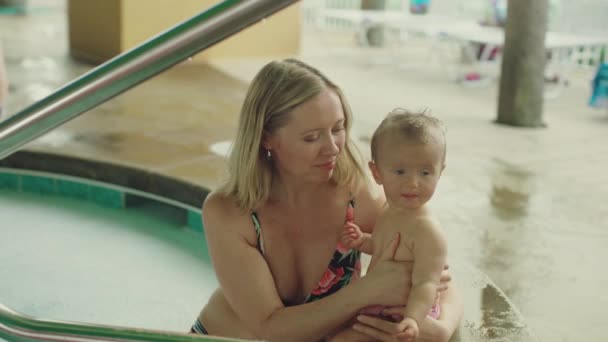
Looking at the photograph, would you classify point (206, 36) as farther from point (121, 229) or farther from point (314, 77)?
point (121, 229)

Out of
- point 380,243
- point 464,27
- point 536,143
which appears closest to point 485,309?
point 380,243

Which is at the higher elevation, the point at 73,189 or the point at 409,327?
the point at 409,327

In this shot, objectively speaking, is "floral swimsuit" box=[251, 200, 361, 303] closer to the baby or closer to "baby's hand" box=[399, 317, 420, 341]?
the baby

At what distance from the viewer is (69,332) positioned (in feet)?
4.34

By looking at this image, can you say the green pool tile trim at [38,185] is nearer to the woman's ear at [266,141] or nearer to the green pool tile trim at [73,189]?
the green pool tile trim at [73,189]

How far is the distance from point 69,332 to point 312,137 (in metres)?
0.68

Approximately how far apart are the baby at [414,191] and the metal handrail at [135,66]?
0.40m

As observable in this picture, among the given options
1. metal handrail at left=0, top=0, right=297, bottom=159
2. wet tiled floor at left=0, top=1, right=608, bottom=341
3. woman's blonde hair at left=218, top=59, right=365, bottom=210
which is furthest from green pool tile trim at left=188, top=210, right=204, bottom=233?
metal handrail at left=0, top=0, right=297, bottom=159

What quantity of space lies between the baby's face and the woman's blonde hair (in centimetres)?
22

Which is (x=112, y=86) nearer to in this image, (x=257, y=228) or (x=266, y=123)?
(x=266, y=123)

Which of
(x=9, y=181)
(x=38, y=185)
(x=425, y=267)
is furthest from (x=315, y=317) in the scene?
(x=9, y=181)

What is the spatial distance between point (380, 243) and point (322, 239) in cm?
19

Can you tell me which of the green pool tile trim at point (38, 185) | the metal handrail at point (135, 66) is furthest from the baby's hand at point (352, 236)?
the green pool tile trim at point (38, 185)

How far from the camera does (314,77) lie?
1721 millimetres
